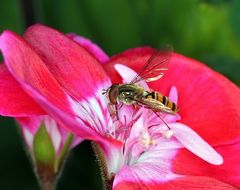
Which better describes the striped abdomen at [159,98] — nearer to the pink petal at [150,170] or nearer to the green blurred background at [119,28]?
the pink petal at [150,170]

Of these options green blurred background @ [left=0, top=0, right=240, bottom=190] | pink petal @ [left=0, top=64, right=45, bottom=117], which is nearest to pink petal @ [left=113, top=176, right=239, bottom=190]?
pink petal @ [left=0, top=64, right=45, bottom=117]

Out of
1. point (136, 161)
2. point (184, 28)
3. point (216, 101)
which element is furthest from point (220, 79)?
point (184, 28)

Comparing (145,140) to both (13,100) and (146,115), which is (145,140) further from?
(13,100)

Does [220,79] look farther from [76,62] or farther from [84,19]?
[84,19]

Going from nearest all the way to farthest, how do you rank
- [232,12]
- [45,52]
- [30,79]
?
[30,79] → [45,52] → [232,12]

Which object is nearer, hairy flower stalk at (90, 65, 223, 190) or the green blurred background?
hairy flower stalk at (90, 65, 223, 190)

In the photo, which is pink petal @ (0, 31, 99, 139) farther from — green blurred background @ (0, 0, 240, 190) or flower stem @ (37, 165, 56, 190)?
green blurred background @ (0, 0, 240, 190)
